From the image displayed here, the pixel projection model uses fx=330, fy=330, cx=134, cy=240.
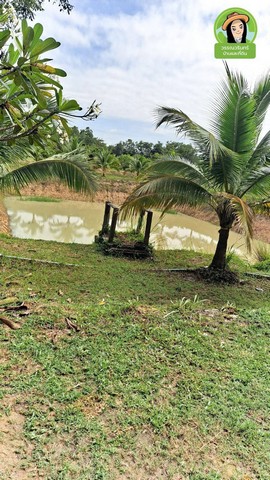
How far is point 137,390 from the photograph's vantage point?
1.96 m

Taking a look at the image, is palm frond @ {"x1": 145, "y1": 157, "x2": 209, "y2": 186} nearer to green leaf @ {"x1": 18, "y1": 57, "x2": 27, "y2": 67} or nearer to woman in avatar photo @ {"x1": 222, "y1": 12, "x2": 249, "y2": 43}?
woman in avatar photo @ {"x1": 222, "y1": 12, "x2": 249, "y2": 43}

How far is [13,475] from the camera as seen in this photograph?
53.4 inches

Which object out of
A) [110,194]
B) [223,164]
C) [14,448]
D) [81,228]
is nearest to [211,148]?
[223,164]

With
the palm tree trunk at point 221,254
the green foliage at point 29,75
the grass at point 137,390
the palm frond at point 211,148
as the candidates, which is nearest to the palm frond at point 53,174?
the palm frond at point 211,148

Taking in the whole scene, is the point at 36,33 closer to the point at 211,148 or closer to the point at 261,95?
the point at 211,148

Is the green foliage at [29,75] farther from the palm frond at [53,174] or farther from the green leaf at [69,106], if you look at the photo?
the palm frond at [53,174]

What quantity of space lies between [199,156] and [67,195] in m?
16.6

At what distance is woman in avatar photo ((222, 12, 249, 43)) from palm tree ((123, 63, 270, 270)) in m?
0.49

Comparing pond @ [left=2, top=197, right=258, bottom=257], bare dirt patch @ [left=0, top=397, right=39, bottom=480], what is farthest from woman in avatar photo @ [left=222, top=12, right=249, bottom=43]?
pond @ [left=2, top=197, right=258, bottom=257]

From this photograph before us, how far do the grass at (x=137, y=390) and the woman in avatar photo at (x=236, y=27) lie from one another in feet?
11.3

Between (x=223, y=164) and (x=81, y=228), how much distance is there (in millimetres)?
7582

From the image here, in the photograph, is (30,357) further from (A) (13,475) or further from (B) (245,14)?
(B) (245,14)

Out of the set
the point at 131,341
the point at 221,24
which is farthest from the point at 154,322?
the point at 221,24

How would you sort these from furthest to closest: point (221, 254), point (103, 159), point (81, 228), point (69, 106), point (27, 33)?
point (103, 159) < point (81, 228) < point (221, 254) < point (69, 106) < point (27, 33)
